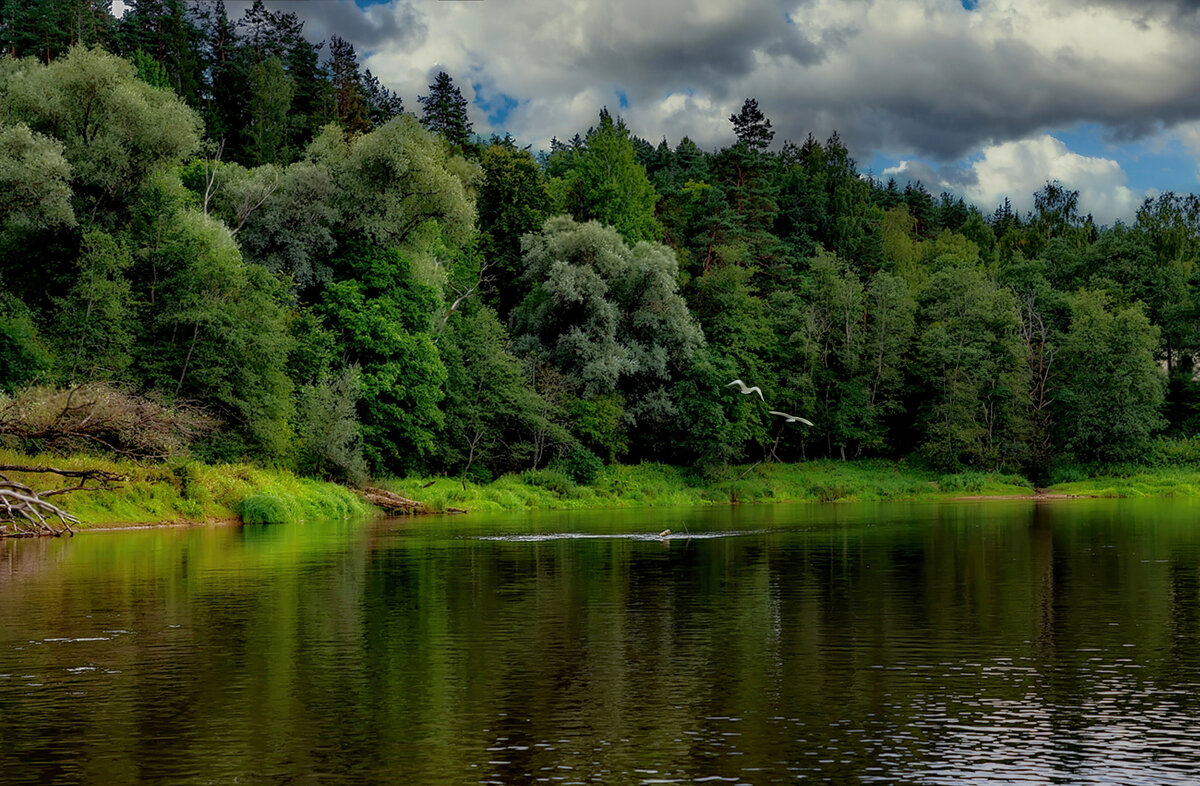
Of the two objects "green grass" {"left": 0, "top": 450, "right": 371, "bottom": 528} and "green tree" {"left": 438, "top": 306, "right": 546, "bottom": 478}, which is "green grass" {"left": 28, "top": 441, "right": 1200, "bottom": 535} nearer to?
"green grass" {"left": 0, "top": 450, "right": 371, "bottom": 528}

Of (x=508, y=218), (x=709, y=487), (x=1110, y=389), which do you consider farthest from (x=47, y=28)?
(x=1110, y=389)

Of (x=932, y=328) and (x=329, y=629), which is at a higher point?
(x=932, y=328)

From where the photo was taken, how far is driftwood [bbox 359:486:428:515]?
212ft

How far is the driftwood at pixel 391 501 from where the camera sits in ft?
212

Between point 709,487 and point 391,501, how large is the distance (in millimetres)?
26448

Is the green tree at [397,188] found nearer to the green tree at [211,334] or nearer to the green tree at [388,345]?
the green tree at [388,345]

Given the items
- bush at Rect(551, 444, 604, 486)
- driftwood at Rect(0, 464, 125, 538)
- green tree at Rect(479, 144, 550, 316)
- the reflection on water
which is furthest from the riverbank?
green tree at Rect(479, 144, 550, 316)

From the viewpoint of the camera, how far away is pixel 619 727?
15.0m

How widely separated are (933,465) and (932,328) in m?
12.7

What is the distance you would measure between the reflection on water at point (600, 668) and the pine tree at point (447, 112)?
8333 cm

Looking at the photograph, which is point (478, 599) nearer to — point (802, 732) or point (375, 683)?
point (375, 683)

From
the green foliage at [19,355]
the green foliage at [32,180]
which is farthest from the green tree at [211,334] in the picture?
the green foliage at [19,355]

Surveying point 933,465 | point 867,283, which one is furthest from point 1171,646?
point 867,283

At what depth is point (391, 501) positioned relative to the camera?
213 feet
